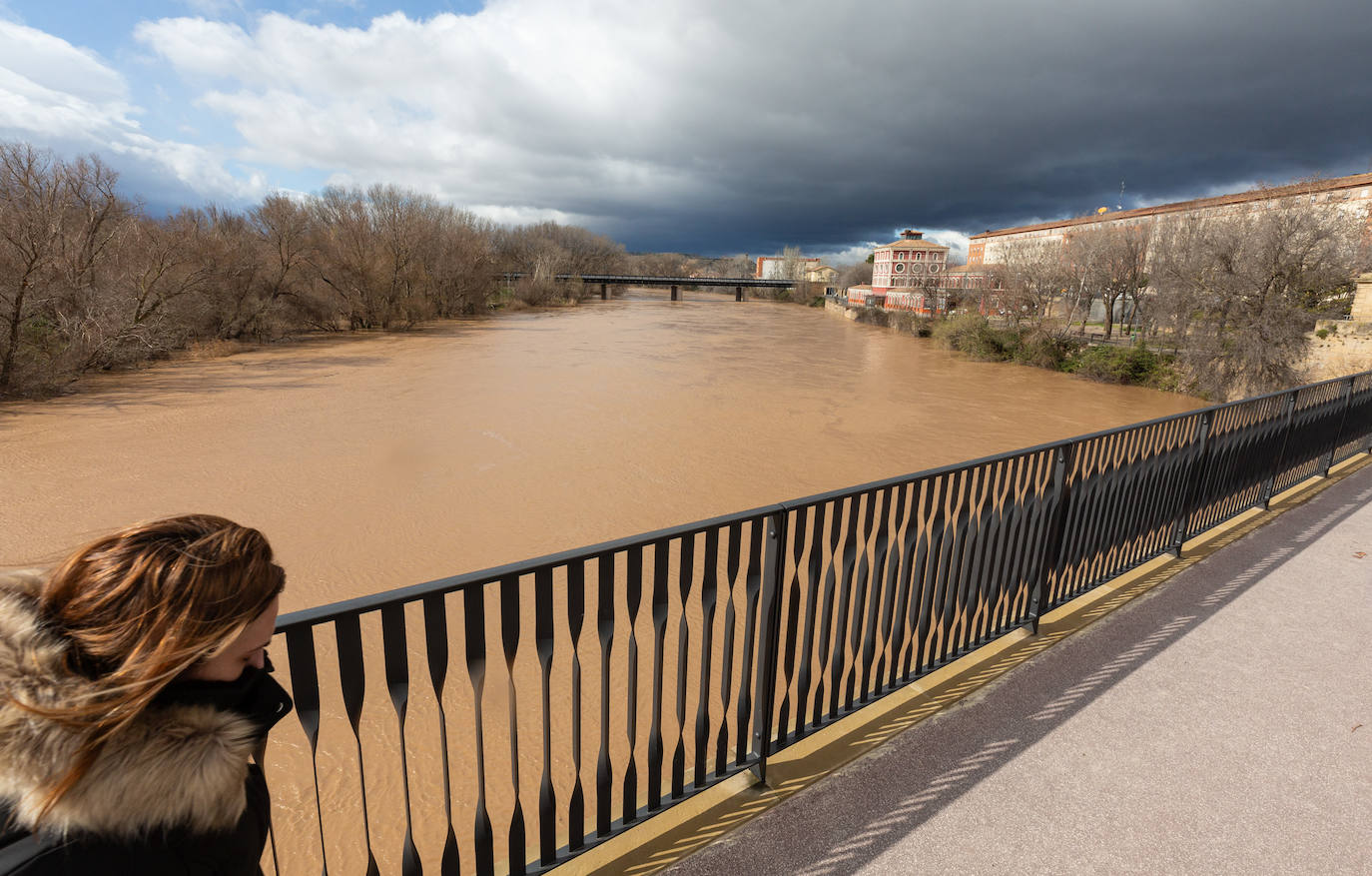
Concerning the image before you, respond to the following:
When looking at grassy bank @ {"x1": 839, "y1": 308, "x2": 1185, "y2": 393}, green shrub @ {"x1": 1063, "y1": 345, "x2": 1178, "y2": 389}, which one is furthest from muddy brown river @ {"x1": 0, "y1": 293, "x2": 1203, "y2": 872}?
grassy bank @ {"x1": 839, "y1": 308, "x2": 1185, "y2": 393}

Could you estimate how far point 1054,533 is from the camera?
11.7ft

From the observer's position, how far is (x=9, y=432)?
13.2 metres

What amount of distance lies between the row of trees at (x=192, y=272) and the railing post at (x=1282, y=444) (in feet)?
77.3

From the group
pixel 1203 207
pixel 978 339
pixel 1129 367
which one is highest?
pixel 1203 207

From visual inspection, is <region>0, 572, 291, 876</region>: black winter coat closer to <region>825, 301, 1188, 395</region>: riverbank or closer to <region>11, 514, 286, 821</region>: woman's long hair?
<region>11, 514, 286, 821</region>: woman's long hair

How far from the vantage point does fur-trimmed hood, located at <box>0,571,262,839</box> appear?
2.60ft

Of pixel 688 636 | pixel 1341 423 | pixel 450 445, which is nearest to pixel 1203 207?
pixel 1341 423

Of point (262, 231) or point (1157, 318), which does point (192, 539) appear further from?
point (262, 231)

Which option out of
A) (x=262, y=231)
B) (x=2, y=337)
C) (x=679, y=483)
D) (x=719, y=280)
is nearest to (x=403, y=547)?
(x=679, y=483)

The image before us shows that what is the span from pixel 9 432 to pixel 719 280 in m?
91.2

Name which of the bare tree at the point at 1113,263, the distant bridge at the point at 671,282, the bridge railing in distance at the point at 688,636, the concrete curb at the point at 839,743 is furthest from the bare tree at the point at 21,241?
the distant bridge at the point at 671,282

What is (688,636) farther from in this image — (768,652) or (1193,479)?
(1193,479)

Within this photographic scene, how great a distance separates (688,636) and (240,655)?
271 cm

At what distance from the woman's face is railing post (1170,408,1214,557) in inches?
211
